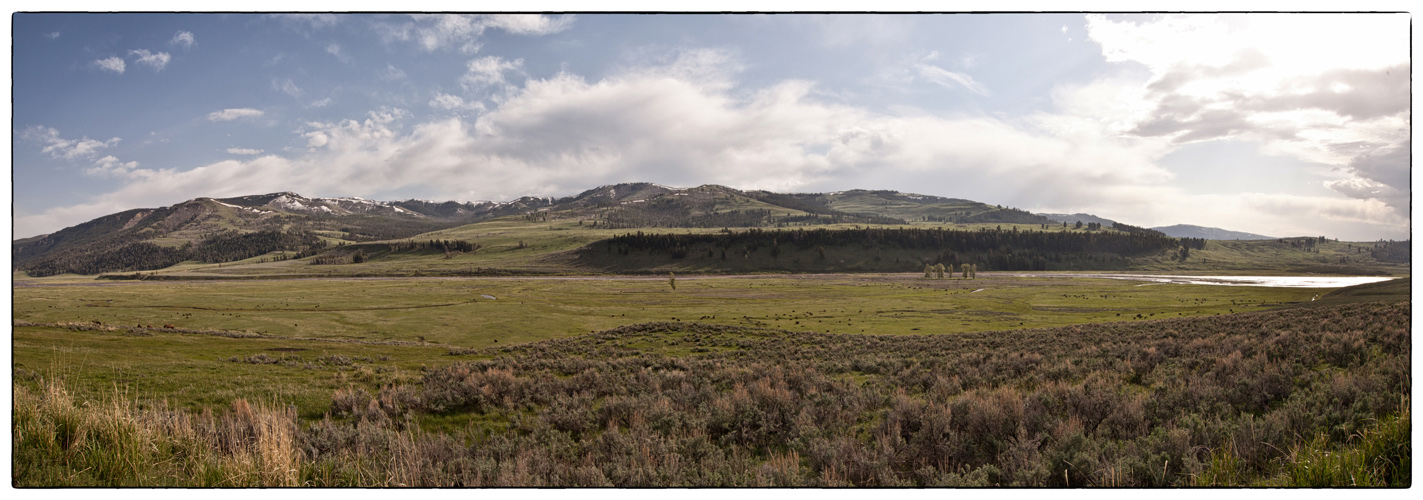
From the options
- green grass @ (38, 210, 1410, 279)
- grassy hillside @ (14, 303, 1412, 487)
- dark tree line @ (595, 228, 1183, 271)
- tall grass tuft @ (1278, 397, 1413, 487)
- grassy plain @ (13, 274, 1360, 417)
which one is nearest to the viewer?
tall grass tuft @ (1278, 397, 1413, 487)

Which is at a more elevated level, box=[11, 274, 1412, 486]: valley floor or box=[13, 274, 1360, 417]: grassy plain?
box=[11, 274, 1412, 486]: valley floor

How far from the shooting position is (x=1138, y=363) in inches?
533

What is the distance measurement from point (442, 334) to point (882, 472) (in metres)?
39.7

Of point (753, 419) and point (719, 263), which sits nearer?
point (753, 419)

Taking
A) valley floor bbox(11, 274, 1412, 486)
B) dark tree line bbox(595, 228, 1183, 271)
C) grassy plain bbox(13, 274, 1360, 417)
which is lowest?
grassy plain bbox(13, 274, 1360, 417)

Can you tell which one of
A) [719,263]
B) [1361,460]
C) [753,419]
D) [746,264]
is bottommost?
[746,264]

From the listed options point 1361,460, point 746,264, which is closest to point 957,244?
point 746,264

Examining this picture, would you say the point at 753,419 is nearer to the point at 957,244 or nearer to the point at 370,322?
the point at 370,322

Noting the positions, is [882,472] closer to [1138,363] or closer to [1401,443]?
[1401,443]

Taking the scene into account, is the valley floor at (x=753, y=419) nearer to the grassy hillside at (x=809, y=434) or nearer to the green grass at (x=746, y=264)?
the grassy hillside at (x=809, y=434)

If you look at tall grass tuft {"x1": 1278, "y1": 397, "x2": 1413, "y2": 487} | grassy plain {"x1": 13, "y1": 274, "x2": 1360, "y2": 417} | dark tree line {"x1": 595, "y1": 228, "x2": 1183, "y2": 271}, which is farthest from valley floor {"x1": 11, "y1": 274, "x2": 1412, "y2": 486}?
A: dark tree line {"x1": 595, "y1": 228, "x2": 1183, "y2": 271}

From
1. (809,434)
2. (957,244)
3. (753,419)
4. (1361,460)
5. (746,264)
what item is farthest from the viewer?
(957,244)

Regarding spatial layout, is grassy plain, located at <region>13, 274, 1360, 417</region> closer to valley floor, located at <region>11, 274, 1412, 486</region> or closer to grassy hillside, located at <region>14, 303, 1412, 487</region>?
valley floor, located at <region>11, 274, 1412, 486</region>
